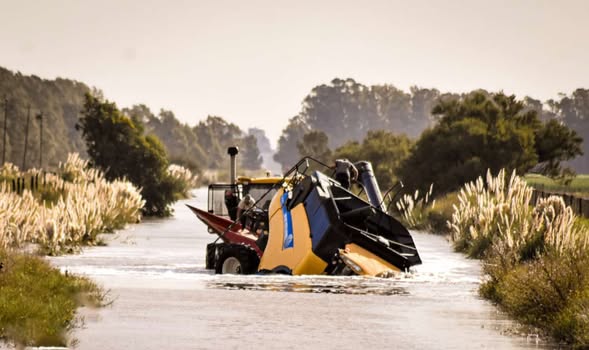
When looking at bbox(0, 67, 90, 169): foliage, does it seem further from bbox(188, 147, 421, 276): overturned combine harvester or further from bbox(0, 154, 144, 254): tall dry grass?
bbox(188, 147, 421, 276): overturned combine harvester

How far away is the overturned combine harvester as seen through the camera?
26250 millimetres

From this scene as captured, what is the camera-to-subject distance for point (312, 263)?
26.4 m

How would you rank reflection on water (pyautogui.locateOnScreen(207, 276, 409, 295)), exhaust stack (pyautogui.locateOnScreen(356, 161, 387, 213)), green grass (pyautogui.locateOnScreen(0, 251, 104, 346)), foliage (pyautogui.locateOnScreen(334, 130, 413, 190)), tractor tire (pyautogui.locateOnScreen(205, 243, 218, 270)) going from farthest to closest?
foliage (pyautogui.locateOnScreen(334, 130, 413, 190)), tractor tire (pyautogui.locateOnScreen(205, 243, 218, 270)), exhaust stack (pyautogui.locateOnScreen(356, 161, 387, 213)), reflection on water (pyautogui.locateOnScreen(207, 276, 409, 295)), green grass (pyautogui.locateOnScreen(0, 251, 104, 346))

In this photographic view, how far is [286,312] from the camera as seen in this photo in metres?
21.9

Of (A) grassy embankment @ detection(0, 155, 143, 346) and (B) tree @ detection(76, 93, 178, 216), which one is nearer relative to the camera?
(A) grassy embankment @ detection(0, 155, 143, 346)

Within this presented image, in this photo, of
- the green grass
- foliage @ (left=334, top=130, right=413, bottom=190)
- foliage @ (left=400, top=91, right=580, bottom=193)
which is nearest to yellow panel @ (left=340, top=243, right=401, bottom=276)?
the green grass

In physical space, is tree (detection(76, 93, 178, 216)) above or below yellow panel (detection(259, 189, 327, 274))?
above

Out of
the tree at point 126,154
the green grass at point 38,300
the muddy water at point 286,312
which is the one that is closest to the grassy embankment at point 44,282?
the green grass at point 38,300

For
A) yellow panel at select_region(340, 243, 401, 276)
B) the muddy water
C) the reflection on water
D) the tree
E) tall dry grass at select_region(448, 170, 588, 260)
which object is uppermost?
the tree

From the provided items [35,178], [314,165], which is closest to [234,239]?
[35,178]

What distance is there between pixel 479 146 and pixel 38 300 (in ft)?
143

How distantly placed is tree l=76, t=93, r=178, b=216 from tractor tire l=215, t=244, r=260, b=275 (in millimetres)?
36304

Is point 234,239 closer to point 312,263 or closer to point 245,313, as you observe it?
point 312,263

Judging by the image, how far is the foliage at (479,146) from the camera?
62.2 m
